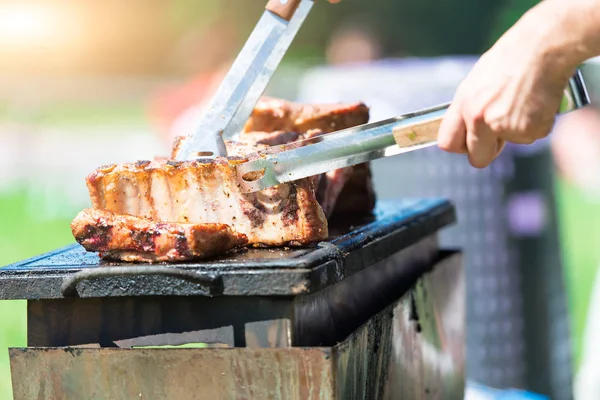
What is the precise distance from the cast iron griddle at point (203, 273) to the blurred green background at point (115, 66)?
630 cm

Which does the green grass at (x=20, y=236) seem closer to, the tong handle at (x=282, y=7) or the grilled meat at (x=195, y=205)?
the tong handle at (x=282, y=7)

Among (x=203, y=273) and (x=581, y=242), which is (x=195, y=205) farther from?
(x=581, y=242)

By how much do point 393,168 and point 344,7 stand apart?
6.06 m

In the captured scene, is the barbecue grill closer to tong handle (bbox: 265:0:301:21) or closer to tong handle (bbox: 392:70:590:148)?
tong handle (bbox: 392:70:590:148)

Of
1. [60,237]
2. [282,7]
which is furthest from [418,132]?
[60,237]

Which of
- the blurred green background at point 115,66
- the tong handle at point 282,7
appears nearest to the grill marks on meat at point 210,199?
the tong handle at point 282,7

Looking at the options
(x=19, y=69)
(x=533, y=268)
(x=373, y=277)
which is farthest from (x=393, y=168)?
(x=19, y=69)

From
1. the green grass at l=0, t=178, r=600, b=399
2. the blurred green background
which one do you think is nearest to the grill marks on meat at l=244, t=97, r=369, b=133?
the green grass at l=0, t=178, r=600, b=399

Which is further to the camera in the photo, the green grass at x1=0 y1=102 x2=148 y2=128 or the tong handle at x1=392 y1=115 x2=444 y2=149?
the green grass at x1=0 y1=102 x2=148 y2=128

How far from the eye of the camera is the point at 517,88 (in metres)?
1.99

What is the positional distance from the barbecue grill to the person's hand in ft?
1.88

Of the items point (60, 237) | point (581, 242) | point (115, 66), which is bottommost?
point (581, 242)

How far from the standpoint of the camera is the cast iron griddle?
2057 millimetres

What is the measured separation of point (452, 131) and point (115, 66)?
32.8ft
